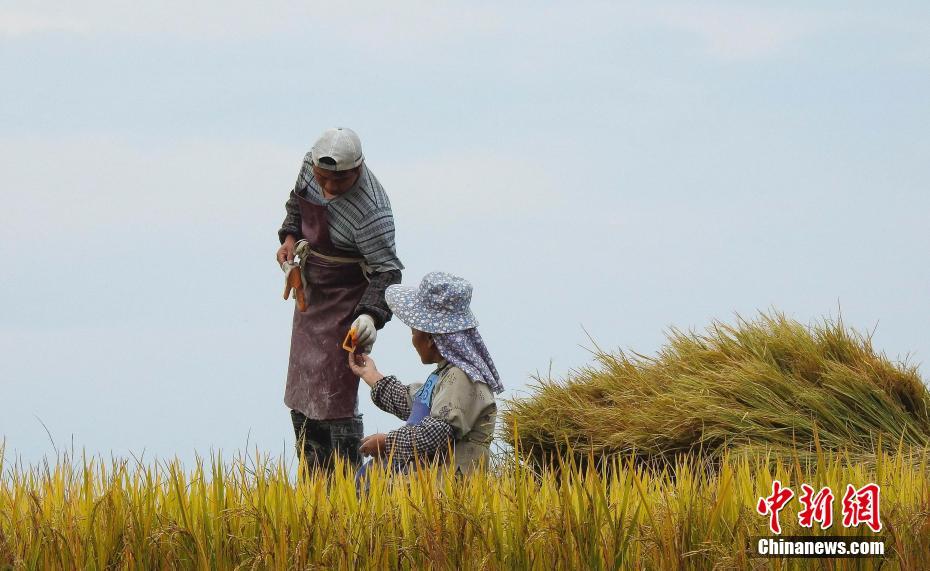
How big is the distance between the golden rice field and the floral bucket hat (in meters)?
0.77

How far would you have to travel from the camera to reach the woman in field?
13.9ft

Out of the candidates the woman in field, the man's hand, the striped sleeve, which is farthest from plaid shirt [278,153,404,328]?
the woman in field

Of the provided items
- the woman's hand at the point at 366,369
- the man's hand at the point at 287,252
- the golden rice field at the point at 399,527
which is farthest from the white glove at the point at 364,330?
the golden rice field at the point at 399,527

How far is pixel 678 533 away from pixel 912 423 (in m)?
3.01

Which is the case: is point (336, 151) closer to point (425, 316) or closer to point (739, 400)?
point (425, 316)

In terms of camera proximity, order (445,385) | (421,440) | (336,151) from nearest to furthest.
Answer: (421,440) → (445,385) → (336,151)

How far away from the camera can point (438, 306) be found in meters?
4.47

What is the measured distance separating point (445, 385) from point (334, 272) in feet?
4.00

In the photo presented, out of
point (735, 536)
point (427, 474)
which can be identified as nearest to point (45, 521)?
point (427, 474)

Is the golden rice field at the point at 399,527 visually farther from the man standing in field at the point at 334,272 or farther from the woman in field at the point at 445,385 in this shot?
the man standing in field at the point at 334,272

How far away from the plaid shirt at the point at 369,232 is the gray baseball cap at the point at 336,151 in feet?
0.51

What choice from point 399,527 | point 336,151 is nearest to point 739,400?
point 336,151

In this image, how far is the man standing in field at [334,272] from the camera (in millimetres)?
5148

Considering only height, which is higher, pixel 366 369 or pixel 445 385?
pixel 366 369
